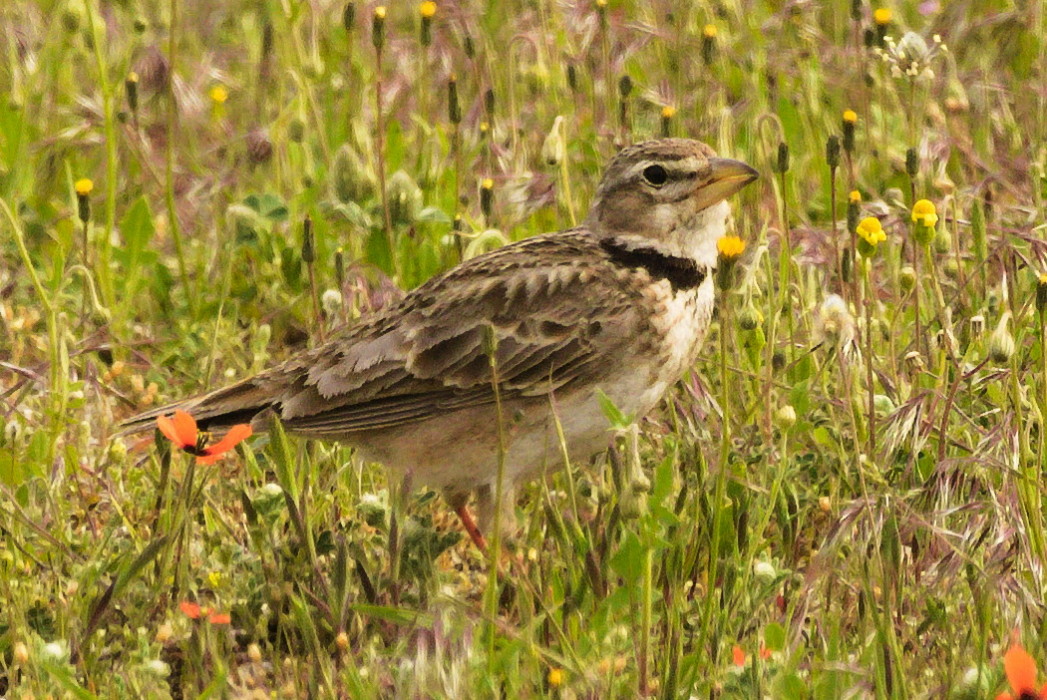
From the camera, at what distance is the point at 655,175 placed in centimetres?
552

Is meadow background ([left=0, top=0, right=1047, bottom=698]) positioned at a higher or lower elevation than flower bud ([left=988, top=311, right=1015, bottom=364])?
lower

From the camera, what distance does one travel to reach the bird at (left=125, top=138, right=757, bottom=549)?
202 inches

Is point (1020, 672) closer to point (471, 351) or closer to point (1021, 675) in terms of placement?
point (1021, 675)

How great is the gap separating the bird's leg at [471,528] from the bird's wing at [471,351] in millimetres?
374

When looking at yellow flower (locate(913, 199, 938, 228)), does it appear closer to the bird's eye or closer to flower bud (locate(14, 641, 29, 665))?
the bird's eye

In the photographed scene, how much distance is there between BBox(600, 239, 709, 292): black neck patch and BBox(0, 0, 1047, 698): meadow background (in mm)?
168

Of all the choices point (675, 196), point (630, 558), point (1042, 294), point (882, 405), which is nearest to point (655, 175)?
point (675, 196)

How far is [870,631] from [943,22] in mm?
4944

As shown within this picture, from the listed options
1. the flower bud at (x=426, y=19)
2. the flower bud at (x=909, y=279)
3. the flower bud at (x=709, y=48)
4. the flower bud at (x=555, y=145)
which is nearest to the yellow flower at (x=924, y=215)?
the flower bud at (x=909, y=279)

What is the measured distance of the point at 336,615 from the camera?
14.5 ft

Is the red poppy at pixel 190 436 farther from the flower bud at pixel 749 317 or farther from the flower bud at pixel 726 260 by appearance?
the flower bud at pixel 749 317

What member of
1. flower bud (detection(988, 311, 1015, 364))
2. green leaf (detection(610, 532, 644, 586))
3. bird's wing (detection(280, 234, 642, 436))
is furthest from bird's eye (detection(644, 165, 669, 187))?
green leaf (detection(610, 532, 644, 586))

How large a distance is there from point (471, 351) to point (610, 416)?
1.58 meters

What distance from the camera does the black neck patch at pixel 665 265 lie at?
534 centimetres
